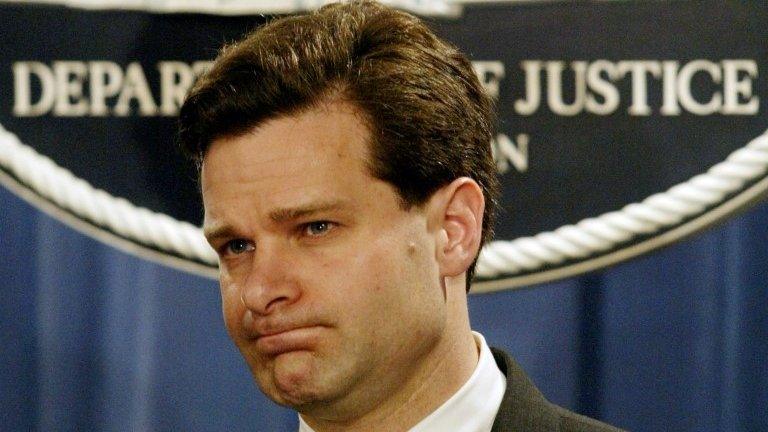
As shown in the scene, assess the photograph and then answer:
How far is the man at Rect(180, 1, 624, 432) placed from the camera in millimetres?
1181

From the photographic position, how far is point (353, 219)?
1.20 metres

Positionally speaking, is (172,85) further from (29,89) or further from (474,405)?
(474,405)

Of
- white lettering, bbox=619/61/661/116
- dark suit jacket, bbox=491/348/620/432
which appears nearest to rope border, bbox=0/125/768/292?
white lettering, bbox=619/61/661/116

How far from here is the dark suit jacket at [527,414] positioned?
1290 mm

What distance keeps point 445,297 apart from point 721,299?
543 millimetres

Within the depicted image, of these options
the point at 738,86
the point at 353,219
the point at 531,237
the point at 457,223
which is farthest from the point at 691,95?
the point at 353,219

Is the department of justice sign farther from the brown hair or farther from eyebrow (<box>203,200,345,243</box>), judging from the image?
eyebrow (<box>203,200,345,243</box>)

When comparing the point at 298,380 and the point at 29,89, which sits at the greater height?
the point at 29,89

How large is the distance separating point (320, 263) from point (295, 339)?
0.08 m

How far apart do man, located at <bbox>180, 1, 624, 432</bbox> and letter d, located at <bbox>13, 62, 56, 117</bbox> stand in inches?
18.5

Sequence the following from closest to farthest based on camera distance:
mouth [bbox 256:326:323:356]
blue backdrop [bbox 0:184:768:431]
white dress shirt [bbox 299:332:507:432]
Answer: mouth [bbox 256:326:323:356] < white dress shirt [bbox 299:332:507:432] < blue backdrop [bbox 0:184:768:431]

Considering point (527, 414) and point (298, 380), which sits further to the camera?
point (527, 414)

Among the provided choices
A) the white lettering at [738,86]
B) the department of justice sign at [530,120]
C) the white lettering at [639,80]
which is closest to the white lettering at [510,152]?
the department of justice sign at [530,120]

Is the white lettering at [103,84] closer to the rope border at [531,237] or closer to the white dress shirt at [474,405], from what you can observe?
the rope border at [531,237]
